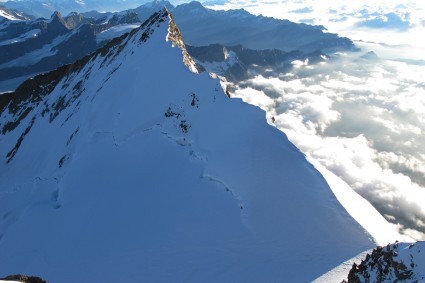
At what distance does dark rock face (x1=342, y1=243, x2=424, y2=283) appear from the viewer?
53.1 ft

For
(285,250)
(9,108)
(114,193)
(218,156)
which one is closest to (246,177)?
(218,156)

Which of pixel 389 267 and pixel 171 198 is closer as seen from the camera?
pixel 389 267

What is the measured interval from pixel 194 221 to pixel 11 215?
24.1m

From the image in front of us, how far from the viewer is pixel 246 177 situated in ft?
95.5

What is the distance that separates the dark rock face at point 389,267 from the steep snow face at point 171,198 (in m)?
3.83

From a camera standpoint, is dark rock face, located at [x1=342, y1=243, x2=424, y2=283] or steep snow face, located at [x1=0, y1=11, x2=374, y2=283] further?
steep snow face, located at [x1=0, y1=11, x2=374, y2=283]

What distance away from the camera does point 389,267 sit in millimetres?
16750

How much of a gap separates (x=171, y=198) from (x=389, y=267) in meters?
16.5

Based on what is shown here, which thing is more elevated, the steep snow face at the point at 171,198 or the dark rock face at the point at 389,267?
the dark rock face at the point at 389,267

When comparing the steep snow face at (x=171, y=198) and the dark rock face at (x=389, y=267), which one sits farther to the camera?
the steep snow face at (x=171, y=198)

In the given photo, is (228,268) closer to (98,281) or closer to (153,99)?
(98,281)

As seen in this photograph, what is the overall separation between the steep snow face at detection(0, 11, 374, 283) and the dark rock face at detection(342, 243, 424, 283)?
3.83 metres

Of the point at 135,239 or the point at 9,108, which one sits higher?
the point at 135,239

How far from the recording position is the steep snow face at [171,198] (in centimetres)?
2350
